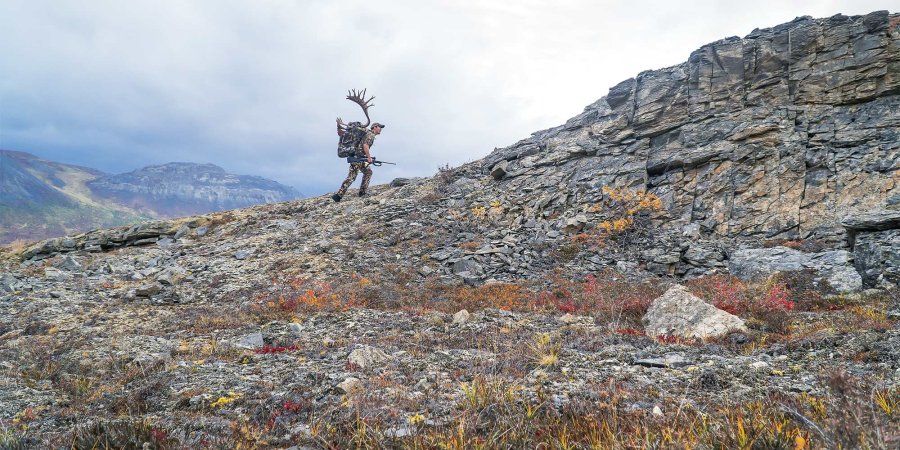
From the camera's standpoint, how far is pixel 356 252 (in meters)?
18.7

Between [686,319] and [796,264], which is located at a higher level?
[796,264]

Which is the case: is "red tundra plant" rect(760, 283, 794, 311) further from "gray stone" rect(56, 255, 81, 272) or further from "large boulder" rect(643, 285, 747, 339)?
"gray stone" rect(56, 255, 81, 272)

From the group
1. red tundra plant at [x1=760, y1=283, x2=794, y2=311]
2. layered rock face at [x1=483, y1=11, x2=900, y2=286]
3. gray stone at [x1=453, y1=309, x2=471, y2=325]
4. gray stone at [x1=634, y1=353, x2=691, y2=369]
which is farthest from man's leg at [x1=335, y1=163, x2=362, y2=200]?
gray stone at [x1=634, y1=353, x2=691, y2=369]

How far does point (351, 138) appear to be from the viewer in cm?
2839

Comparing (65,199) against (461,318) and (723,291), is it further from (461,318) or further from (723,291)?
(723,291)

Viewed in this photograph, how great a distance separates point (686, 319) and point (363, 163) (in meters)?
22.7

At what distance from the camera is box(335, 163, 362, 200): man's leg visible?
28.2 m

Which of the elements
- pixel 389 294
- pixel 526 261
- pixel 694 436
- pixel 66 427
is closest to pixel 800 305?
pixel 526 261

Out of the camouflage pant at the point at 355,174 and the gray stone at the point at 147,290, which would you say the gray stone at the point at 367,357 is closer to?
the gray stone at the point at 147,290

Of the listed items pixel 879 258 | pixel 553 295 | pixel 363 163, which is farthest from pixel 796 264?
pixel 363 163

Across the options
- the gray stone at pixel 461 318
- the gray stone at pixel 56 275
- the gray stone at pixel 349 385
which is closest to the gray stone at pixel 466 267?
the gray stone at pixel 461 318

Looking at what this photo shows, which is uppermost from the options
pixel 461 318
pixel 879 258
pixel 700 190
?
pixel 700 190

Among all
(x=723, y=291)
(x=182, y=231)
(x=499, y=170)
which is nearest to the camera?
(x=723, y=291)

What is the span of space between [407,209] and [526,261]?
8.87m
